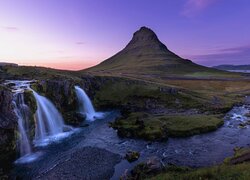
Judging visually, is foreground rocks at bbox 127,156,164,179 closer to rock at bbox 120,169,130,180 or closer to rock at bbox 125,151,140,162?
rock at bbox 120,169,130,180

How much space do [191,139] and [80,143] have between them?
75.5ft

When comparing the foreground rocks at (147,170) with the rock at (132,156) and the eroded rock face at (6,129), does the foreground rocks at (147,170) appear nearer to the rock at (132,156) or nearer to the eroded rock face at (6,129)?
the rock at (132,156)

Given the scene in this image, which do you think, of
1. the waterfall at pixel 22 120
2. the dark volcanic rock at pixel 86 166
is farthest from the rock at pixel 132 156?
the waterfall at pixel 22 120

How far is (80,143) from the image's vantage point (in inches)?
1941

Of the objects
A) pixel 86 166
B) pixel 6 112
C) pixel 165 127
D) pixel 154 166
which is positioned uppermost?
pixel 6 112

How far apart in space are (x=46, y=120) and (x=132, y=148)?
23468mm

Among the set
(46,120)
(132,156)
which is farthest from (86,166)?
(46,120)

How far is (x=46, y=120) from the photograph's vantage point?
57.5m

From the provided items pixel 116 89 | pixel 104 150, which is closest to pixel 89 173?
pixel 104 150

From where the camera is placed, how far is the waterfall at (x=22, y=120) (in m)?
45.1

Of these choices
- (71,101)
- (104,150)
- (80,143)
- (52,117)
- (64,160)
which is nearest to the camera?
(64,160)

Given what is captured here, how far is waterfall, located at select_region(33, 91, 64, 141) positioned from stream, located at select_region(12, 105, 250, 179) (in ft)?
16.0

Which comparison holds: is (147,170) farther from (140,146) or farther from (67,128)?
(67,128)

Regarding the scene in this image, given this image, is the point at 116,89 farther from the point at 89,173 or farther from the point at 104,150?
the point at 89,173
